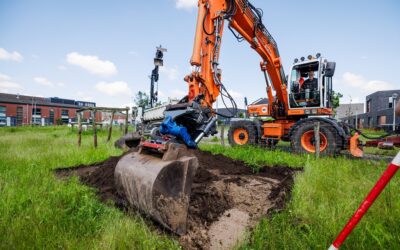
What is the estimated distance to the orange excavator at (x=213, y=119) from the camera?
2.49 metres

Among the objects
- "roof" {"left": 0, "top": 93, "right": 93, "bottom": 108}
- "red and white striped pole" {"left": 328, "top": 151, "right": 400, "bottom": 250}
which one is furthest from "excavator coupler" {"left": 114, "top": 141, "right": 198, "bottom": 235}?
"roof" {"left": 0, "top": 93, "right": 93, "bottom": 108}

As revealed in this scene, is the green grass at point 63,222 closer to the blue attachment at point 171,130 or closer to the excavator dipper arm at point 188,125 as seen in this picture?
the excavator dipper arm at point 188,125

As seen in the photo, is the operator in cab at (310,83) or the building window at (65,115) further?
the building window at (65,115)

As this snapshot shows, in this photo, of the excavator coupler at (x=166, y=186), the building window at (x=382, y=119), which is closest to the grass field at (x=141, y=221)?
the excavator coupler at (x=166, y=186)

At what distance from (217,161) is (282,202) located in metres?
2.61

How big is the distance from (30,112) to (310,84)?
74.5 metres

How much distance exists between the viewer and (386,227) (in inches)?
87.6

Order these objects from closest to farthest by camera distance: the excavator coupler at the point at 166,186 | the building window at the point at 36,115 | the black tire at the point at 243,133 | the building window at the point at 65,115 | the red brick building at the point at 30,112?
the excavator coupler at the point at 166,186
the black tire at the point at 243,133
the red brick building at the point at 30,112
the building window at the point at 36,115
the building window at the point at 65,115

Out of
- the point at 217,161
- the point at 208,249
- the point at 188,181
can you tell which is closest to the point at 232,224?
the point at 208,249

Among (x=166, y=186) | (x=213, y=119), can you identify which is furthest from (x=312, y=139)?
(x=166, y=186)

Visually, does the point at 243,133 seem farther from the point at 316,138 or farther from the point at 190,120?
the point at 190,120

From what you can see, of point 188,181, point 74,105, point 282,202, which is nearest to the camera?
point 188,181

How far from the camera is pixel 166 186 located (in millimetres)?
2445

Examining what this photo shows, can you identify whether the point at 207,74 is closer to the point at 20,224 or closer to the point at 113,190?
the point at 113,190
